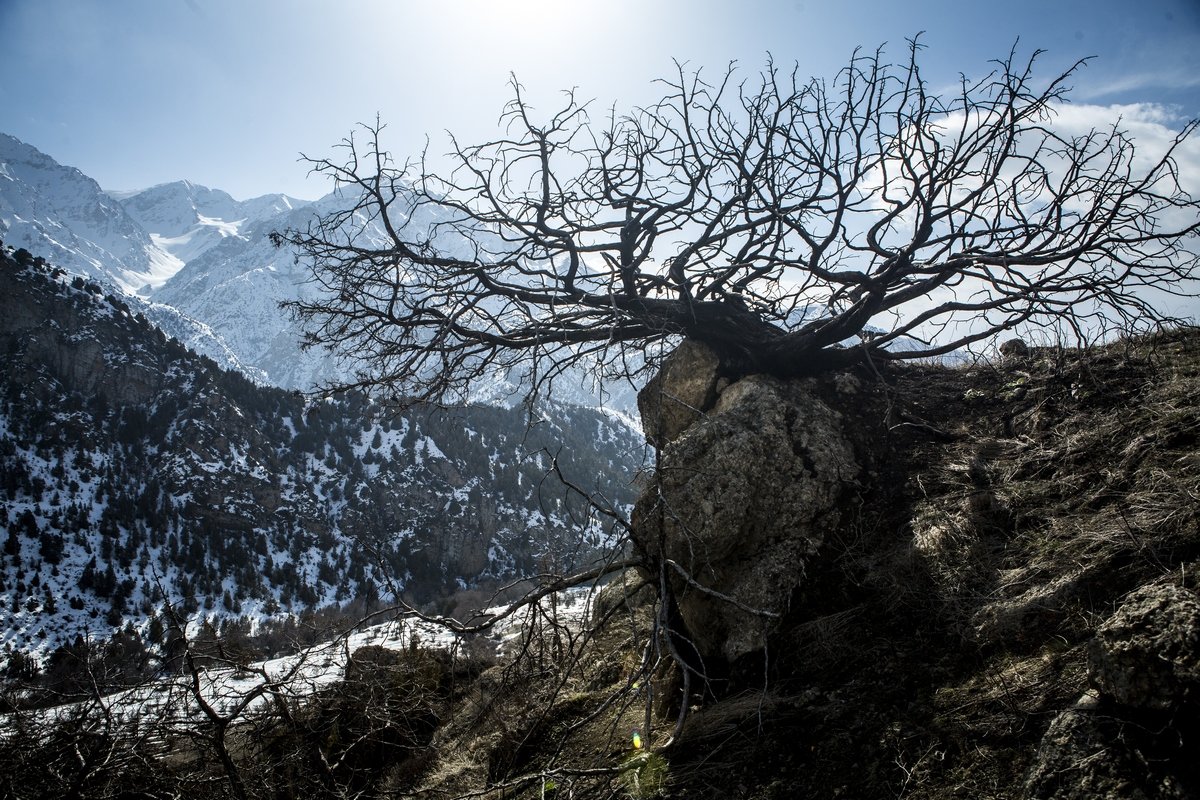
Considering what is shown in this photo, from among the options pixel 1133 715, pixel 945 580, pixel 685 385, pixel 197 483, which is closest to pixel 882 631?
pixel 945 580

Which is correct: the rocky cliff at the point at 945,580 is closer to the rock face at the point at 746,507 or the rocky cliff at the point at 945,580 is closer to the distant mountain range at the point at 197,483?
the rock face at the point at 746,507

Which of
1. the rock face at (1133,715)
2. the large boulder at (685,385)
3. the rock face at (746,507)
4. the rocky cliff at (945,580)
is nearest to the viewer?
the rock face at (1133,715)

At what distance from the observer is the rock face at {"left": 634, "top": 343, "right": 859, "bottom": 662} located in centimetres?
372

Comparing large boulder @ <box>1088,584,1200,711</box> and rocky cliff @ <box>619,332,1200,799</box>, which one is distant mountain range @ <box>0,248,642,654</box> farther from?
large boulder @ <box>1088,584,1200,711</box>

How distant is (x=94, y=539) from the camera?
11462 centimetres

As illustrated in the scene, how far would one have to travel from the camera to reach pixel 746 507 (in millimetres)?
4043

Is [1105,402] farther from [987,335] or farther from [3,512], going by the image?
[3,512]

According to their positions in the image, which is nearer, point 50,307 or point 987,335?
point 987,335

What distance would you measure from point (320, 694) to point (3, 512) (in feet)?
511

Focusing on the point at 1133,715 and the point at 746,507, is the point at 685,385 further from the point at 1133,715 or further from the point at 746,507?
the point at 1133,715

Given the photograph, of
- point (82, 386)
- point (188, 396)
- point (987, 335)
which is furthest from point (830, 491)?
point (82, 386)

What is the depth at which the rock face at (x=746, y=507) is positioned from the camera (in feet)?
12.2

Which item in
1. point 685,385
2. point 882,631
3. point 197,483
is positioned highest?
point 197,483

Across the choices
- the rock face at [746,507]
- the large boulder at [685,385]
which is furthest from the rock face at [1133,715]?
the large boulder at [685,385]
